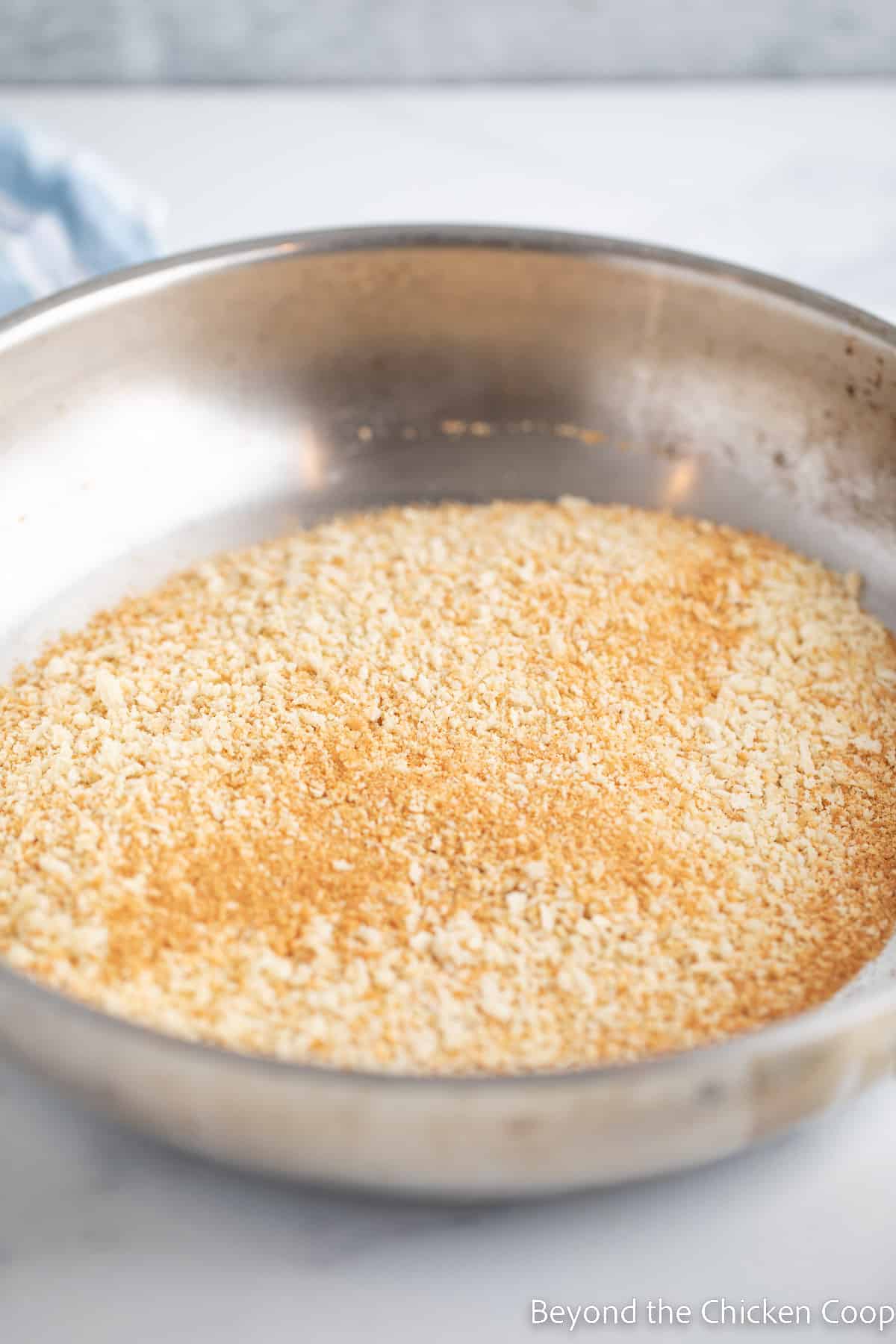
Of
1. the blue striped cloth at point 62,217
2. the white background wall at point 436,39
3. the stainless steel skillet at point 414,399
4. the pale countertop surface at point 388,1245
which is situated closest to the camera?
the pale countertop surface at point 388,1245

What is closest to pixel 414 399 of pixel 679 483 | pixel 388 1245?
pixel 679 483

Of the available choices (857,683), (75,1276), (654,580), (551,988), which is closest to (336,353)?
(654,580)

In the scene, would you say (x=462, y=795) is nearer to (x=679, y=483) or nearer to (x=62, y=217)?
(x=679, y=483)

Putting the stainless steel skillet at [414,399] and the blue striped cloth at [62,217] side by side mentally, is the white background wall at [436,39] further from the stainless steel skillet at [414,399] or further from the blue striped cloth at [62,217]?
the stainless steel skillet at [414,399]

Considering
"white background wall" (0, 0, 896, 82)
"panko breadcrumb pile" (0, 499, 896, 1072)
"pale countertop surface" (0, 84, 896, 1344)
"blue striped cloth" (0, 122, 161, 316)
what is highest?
"white background wall" (0, 0, 896, 82)

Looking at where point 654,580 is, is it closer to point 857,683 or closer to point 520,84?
point 857,683

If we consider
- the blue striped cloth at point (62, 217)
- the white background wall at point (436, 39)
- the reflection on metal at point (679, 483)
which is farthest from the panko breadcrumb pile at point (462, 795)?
the white background wall at point (436, 39)

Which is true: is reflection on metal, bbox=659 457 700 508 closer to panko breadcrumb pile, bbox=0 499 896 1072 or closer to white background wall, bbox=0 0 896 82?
panko breadcrumb pile, bbox=0 499 896 1072

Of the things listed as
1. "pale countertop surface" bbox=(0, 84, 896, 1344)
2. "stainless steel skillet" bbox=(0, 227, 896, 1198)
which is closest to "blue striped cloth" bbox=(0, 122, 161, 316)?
"stainless steel skillet" bbox=(0, 227, 896, 1198)
